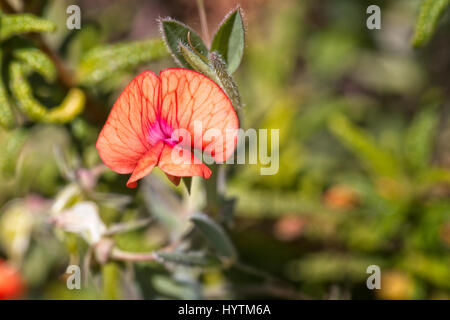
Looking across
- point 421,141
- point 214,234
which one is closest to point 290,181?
point 421,141

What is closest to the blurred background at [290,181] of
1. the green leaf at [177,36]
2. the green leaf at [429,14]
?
the green leaf at [177,36]

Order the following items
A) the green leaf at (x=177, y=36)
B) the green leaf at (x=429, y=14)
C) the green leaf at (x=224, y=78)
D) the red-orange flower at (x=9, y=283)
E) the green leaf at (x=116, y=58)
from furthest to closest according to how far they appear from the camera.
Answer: the red-orange flower at (x=9, y=283) < the green leaf at (x=116, y=58) < the green leaf at (x=429, y=14) < the green leaf at (x=177, y=36) < the green leaf at (x=224, y=78)

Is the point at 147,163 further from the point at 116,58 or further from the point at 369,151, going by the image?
the point at 369,151

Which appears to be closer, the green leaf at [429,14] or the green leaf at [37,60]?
the green leaf at [429,14]

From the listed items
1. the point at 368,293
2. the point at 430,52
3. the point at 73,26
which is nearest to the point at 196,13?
the point at 430,52

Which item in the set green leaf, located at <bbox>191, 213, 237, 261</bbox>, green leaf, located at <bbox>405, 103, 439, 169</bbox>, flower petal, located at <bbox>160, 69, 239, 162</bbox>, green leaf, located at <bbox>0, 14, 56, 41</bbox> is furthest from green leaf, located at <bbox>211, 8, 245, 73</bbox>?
green leaf, located at <bbox>405, 103, 439, 169</bbox>

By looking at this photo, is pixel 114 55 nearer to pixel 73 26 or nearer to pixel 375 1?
pixel 73 26

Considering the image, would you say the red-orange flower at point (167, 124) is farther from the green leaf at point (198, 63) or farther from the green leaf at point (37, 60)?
the green leaf at point (37, 60)
